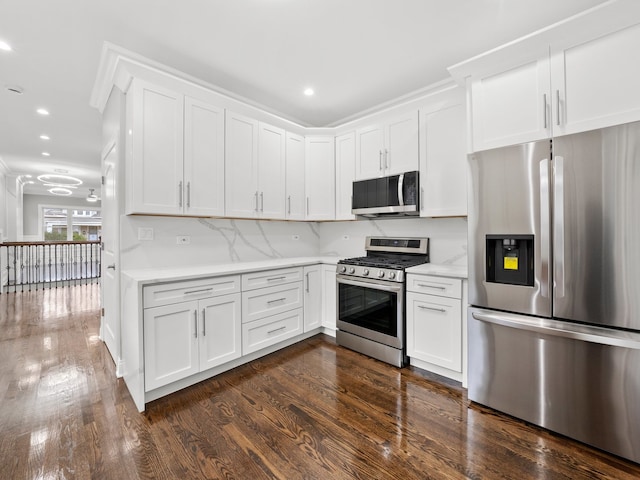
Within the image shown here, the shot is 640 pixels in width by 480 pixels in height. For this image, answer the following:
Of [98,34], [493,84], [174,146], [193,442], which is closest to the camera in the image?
[193,442]

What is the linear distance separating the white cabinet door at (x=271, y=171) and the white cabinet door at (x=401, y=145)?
3.84 feet

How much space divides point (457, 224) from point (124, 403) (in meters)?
3.19

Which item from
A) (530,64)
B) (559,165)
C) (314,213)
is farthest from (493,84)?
(314,213)

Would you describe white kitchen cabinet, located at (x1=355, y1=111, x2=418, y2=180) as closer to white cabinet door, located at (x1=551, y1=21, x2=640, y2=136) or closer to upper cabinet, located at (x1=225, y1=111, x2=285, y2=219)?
upper cabinet, located at (x1=225, y1=111, x2=285, y2=219)

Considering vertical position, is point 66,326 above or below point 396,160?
below

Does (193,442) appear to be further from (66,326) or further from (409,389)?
(66,326)

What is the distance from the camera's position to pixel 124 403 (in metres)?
2.10

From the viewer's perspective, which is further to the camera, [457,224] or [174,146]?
[457,224]

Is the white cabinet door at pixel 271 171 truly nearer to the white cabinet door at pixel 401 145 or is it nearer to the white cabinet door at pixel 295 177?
the white cabinet door at pixel 295 177

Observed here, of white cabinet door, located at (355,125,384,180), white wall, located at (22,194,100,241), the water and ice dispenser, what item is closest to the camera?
the water and ice dispenser

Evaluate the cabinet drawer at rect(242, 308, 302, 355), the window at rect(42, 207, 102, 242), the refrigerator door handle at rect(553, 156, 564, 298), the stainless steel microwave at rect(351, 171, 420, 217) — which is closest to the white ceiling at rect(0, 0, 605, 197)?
the stainless steel microwave at rect(351, 171, 420, 217)

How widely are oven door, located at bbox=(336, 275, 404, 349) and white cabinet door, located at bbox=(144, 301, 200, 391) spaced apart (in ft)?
4.83

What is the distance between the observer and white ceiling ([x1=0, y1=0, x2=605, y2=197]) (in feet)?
6.35

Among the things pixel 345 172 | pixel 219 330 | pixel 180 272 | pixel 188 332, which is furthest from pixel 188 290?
pixel 345 172
